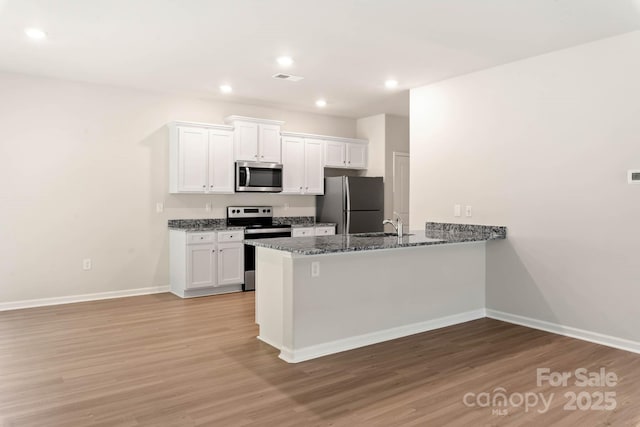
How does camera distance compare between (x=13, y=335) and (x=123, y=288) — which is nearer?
(x=13, y=335)

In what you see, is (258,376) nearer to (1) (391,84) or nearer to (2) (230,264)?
(2) (230,264)

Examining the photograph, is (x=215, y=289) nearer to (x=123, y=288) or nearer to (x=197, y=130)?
(x=123, y=288)

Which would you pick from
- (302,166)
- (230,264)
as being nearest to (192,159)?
(230,264)

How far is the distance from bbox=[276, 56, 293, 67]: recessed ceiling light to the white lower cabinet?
237 cm

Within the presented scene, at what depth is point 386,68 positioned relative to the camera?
16.1ft

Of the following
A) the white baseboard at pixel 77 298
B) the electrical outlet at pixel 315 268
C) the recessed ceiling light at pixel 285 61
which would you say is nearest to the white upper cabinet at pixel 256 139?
→ the recessed ceiling light at pixel 285 61

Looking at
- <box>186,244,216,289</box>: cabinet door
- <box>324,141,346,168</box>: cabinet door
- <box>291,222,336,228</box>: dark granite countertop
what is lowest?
<box>186,244,216,289</box>: cabinet door

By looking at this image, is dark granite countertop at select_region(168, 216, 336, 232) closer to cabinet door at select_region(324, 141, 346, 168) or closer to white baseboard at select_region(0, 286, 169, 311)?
white baseboard at select_region(0, 286, 169, 311)

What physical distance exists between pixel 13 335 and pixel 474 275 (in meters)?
4.41

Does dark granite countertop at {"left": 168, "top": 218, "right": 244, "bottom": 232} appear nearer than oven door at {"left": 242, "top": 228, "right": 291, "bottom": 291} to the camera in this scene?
Yes

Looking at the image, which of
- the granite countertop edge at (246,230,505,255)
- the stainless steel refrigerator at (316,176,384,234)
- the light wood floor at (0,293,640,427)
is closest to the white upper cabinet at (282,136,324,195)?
the stainless steel refrigerator at (316,176,384,234)

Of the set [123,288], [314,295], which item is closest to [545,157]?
[314,295]

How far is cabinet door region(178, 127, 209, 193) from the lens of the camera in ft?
19.7

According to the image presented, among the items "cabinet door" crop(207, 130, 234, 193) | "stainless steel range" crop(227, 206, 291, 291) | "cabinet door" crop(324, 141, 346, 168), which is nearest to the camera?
"cabinet door" crop(207, 130, 234, 193)
